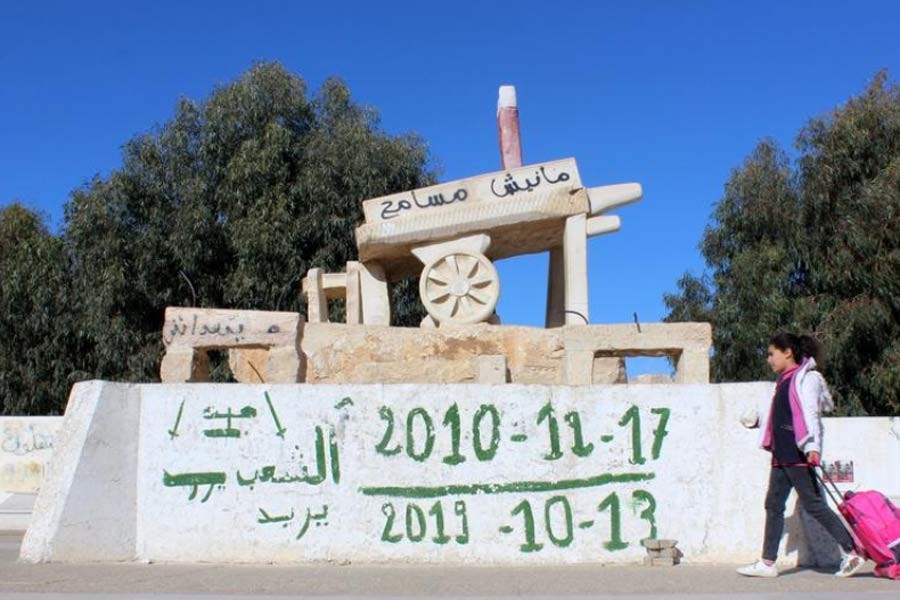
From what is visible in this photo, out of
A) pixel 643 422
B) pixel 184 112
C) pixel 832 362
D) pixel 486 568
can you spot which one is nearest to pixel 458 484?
pixel 486 568

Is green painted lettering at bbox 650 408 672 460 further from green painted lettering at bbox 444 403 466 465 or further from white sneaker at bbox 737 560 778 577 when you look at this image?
green painted lettering at bbox 444 403 466 465

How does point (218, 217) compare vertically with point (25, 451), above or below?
above

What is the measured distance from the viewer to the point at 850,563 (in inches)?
252

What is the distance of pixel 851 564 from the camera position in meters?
6.40

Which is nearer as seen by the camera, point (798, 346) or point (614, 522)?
Answer: point (798, 346)

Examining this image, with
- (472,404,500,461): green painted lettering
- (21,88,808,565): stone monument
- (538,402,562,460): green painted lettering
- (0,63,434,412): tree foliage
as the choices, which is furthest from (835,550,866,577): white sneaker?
(0,63,434,412): tree foliage

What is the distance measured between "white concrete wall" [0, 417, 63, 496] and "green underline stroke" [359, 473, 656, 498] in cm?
1091

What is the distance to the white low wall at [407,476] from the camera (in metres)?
7.07

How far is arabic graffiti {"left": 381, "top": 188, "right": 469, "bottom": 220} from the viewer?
12180 millimetres

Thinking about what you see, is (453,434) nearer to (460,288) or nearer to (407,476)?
(407,476)

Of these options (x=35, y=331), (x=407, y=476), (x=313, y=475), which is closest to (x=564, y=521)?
(x=407, y=476)

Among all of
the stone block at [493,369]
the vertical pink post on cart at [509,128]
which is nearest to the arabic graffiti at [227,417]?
the stone block at [493,369]

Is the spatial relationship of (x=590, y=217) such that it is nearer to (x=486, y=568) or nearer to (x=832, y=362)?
(x=486, y=568)

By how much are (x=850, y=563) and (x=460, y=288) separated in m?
6.43
